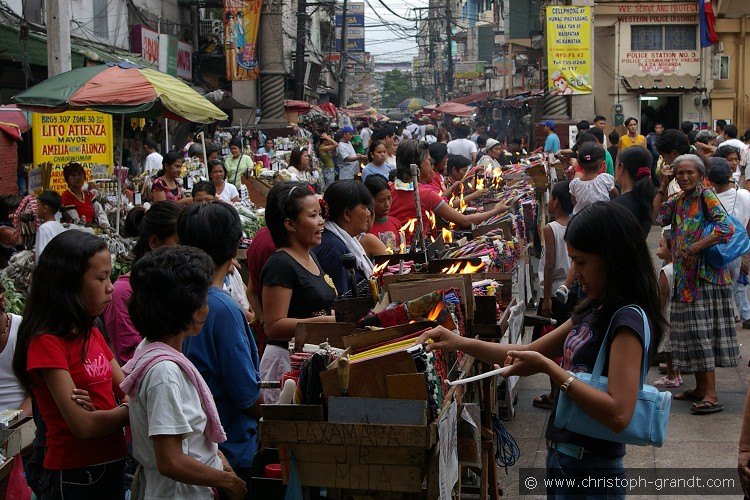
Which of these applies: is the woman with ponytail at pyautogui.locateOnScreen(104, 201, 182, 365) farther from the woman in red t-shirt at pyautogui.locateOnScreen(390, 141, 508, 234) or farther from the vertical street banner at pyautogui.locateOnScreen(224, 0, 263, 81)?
the vertical street banner at pyautogui.locateOnScreen(224, 0, 263, 81)

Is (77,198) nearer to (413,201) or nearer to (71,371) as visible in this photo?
(413,201)

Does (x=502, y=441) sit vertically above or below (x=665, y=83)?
below

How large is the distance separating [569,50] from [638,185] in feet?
57.5

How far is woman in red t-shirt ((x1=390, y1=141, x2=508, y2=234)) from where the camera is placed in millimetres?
8031

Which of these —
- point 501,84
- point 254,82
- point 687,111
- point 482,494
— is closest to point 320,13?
point 501,84

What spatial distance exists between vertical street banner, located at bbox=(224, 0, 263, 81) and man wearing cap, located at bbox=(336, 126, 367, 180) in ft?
23.9

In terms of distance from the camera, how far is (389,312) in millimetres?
4188

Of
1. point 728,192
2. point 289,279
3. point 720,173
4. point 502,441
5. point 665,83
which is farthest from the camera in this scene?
point 665,83

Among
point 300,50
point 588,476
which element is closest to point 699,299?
point 588,476

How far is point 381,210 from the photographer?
723 cm

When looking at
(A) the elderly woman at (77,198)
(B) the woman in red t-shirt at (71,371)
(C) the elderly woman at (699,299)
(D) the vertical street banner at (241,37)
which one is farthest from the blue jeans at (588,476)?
(D) the vertical street banner at (241,37)

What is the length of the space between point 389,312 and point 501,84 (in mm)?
53758

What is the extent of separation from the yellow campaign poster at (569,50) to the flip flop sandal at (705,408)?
18.4 m

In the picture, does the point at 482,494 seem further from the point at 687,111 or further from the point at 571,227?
the point at 687,111
